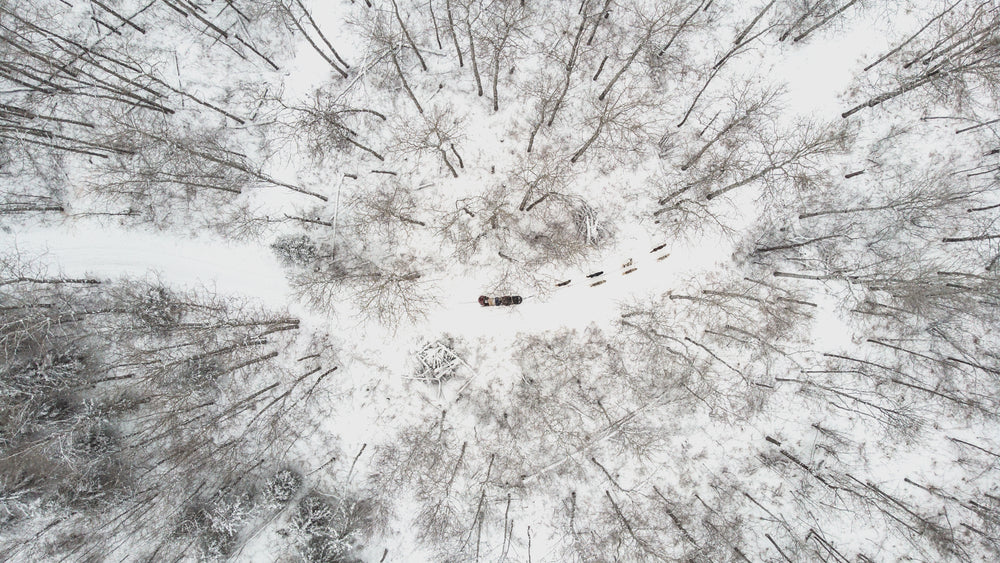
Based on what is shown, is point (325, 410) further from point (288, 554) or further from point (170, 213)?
point (170, 213)

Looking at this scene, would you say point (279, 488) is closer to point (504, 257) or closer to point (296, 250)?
point (296, 250)

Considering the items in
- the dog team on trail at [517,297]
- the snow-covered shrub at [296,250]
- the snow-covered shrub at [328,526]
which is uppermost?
the snow-covered shrub at [296,250]

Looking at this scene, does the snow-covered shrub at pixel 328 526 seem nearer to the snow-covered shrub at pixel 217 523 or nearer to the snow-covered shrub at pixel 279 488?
the snow-covered shrub at pixel 279 488

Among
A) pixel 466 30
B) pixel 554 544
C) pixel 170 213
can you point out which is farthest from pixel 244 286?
pixel 554 544

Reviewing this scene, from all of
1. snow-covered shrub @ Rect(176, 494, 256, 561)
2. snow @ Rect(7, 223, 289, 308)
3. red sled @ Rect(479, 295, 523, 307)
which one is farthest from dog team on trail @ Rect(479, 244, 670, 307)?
snow-covered shrub @ Rect(176, 494, 256, 561)

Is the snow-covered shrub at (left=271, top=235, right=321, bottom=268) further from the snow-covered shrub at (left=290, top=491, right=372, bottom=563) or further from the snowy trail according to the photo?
the snow-covered shrub at (left=290, top=491, right=372, bottom=563)

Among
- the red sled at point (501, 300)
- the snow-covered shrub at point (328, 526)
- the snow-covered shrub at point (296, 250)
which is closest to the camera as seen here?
the snow-covered shrub at point (328, 526)

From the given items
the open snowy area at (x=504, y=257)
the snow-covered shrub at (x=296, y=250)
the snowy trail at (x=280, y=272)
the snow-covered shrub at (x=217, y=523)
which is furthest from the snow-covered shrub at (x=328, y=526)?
the snow-covered shrub at (x=296, y=250)

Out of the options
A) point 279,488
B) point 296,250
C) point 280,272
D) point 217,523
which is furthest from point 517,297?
point 217,523
